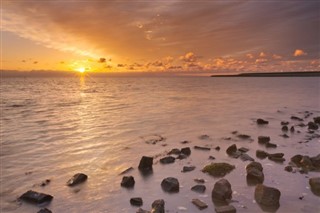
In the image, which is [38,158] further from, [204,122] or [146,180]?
[204,122]

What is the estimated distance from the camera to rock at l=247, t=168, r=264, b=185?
11.5m

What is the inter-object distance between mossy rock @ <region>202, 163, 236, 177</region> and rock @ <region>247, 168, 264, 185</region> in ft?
3.67

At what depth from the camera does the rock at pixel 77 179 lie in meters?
12.1

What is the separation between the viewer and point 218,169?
1276cm

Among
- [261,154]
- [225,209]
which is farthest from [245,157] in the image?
[225,209]

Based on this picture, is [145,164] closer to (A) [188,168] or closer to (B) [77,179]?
(A) [188,168]

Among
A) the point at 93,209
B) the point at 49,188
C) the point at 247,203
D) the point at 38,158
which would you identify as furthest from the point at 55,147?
the point at 247,203

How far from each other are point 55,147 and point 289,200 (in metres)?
14.0

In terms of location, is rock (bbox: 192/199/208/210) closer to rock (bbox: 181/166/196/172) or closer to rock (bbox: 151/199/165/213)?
rock (bbox: 151/199/165/213)

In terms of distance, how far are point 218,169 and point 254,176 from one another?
1658 mm

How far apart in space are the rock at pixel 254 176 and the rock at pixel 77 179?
22.5ft

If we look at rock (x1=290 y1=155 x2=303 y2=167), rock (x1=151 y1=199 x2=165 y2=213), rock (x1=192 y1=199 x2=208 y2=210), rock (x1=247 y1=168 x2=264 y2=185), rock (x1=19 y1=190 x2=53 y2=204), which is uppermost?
rock (x1=290 y1=155 x2=303 y2=167)

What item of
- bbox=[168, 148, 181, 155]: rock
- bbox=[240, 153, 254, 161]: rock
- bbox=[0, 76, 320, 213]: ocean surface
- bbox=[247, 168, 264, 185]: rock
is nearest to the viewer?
bbox=[0, 76, 320, 213]: ocean surface

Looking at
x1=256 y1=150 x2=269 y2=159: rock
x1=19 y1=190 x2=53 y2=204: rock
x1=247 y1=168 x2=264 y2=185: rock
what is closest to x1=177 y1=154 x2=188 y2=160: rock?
x1=256 y1=150 x2=269 y2=159: rock
